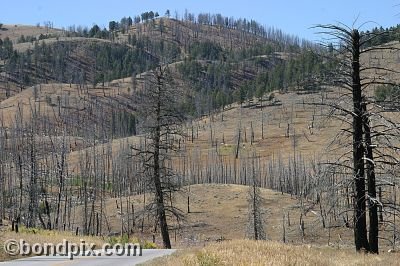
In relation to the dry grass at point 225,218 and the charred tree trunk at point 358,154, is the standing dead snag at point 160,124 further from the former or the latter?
the dry grass at point 225,218

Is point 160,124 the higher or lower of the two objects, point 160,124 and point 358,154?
the higher

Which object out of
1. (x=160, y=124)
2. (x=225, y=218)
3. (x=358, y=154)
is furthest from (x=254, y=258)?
(x=225, y=218)

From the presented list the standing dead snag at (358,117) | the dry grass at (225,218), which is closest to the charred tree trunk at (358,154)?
the standing dead snag at (358,117)

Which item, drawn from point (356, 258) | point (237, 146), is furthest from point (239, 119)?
point (356, 258)

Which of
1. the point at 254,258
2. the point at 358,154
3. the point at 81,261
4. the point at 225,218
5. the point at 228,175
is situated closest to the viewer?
the point at 254,258

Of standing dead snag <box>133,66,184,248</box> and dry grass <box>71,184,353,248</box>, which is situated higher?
standing dead snag <box>133,66,184,248</box>

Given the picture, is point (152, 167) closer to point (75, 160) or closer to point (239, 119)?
point (75, 160)

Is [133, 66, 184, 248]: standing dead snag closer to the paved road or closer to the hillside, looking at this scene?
the hillside

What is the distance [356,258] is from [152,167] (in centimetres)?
1488

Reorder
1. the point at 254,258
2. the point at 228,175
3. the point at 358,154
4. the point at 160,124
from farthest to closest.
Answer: the point at 228,175 < the point at 160,124 < the point at 358,154 < the point at 254,258

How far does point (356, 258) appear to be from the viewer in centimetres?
1830

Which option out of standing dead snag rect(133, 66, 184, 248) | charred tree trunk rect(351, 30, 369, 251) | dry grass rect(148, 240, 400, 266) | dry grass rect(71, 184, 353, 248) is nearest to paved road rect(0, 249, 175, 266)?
dry grass rect(148, 240, 400, 266)

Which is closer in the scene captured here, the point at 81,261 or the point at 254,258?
the point at 254,258

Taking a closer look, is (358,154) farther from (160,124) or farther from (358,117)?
(160,124)
